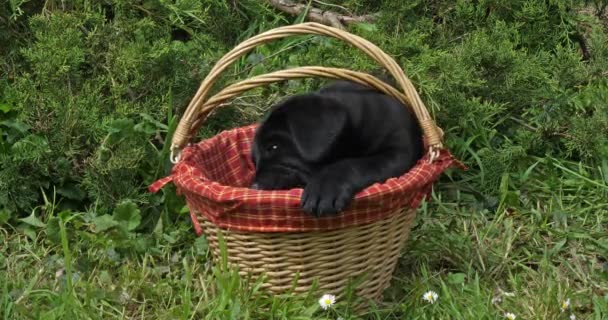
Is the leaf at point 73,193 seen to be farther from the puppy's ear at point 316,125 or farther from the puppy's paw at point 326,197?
the puppy's paw at point 326,197

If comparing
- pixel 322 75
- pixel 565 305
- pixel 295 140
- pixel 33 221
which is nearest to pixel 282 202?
pixel 295 140

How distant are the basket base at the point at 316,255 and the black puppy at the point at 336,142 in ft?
0.52

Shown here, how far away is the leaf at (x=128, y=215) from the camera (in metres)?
3.32

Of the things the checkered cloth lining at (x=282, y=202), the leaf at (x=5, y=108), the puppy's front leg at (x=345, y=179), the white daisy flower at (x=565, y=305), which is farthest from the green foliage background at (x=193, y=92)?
the puppy's front leg at (x=345, y=179)

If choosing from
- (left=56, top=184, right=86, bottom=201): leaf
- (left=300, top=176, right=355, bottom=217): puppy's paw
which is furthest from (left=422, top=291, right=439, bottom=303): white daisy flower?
(left=56, top=184, right=86, bottom=201): leaf

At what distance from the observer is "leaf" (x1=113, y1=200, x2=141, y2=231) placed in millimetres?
3318

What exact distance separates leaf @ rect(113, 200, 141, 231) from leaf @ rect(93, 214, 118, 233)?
0.03 m

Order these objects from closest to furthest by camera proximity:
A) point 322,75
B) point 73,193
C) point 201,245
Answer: point 322,75 → point 201,245 → point 73,193

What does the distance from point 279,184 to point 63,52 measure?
4.54 feet

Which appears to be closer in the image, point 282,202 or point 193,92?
point 282,202

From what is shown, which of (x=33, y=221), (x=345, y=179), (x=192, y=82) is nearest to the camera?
(x=345, y=179)

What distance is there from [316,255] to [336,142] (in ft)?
1.25

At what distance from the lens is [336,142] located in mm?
2744

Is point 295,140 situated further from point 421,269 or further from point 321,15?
point 321,15
